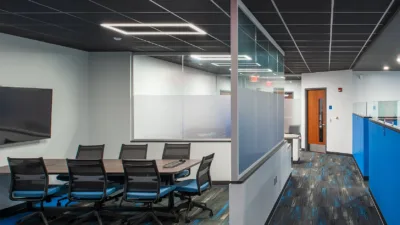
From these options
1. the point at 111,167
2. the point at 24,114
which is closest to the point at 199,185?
the point at 111,167

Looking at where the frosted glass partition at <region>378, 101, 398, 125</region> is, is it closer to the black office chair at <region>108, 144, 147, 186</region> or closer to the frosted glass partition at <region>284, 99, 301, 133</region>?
the black office chair at <region>108, 144, 147, 186</region>

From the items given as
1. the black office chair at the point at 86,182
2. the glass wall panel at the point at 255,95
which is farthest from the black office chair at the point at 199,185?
the black office chair at the point at 86,182

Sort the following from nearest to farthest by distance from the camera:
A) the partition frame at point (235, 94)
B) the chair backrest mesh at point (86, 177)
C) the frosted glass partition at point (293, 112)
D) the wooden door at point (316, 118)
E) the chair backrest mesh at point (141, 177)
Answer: the partition frame at point (235, 94) → the chair backrest mesh at point (141, 177) → the chair backrest mesh at point (86, 177) → the wooden door at point (316, 118) → the frosted glass partition at point (293, 112)

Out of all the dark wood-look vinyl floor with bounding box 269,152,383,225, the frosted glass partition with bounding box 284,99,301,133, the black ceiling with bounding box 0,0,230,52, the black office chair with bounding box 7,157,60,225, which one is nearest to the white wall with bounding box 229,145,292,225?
the dark wood-look vinyl floor with bounding box 269,152,383,225

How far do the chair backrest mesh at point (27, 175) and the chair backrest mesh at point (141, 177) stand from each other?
98 cm

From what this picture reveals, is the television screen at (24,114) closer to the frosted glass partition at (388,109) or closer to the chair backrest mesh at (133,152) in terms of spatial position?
the chair backrest mesh at (133,152)

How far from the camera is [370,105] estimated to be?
7078 millimetres

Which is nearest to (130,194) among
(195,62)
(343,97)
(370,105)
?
(195,62)

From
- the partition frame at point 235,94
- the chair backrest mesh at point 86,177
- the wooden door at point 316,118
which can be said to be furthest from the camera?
the wooden door at point 316,118

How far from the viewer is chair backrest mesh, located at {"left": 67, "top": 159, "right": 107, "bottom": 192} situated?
4484 millimetres

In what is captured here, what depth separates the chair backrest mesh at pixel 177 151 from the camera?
5824 millimetres

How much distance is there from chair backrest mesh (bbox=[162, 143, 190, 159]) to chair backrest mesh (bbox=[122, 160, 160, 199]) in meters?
1.40

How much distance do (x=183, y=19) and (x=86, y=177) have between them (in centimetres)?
208

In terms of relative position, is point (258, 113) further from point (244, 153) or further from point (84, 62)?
point (84, 62)
